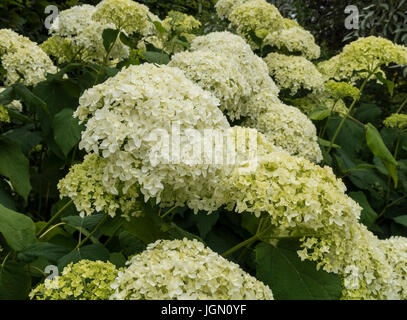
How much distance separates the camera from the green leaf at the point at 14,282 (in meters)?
1.71

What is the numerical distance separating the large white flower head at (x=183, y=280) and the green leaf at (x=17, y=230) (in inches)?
19.6

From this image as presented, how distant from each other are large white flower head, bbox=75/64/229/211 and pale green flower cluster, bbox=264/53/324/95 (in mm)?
2050

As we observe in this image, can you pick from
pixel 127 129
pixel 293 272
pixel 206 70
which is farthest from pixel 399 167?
pixel 127 129

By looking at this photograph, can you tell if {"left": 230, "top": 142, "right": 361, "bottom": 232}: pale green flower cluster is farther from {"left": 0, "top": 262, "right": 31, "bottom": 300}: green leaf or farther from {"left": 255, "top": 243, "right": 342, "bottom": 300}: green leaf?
{"left": 0, "top": 262, "right": 31, "bottom": 300}: green leaf

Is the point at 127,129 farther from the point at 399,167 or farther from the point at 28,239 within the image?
the point at 399,167

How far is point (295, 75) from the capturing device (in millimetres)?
3562

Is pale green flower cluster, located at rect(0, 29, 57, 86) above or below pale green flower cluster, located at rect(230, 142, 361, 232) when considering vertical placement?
below

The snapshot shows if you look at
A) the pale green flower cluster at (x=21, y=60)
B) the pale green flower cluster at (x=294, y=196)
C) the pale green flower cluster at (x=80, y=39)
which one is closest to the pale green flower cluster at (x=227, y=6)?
the pale green flower cluster at (x=80, y=39)

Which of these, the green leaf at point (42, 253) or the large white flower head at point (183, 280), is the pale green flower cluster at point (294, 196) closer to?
the large white flower head at point (183, 280)

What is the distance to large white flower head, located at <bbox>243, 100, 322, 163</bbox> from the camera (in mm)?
2822

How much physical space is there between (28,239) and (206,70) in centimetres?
134

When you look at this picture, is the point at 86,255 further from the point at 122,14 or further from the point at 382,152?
the point at 382,152

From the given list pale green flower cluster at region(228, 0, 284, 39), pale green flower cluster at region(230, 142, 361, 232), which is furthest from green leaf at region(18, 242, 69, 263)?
pale green flower cluster at region(228, 0, 284, 39)

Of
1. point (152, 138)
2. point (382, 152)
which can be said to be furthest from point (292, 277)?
point (382, 152)
